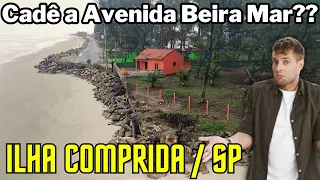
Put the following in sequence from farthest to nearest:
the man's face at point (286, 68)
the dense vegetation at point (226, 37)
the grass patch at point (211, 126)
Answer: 1. the dense vegetation at point (226, 37)
2. the grass patch at point (211, 126)
3. the man's face at point (286, 68)

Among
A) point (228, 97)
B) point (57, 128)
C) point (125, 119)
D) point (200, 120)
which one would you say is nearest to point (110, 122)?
point (125, 119)

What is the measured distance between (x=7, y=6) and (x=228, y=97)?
13235 mm

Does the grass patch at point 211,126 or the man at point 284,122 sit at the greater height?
the man at point 284,122

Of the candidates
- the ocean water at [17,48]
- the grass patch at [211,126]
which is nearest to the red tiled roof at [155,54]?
the grass patch at [211,126]

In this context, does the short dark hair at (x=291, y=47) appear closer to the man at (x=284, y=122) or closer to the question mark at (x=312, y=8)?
the man at (x=284, y=122)

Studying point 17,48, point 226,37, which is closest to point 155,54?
point 226,37

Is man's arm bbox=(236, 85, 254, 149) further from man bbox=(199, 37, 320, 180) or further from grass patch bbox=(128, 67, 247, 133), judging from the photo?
grass patch bbox=(128, 67, 247, 133)

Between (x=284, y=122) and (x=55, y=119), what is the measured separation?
14.5 meters

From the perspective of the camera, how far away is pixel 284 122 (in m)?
2.10

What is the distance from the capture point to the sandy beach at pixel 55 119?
9185 millimetres

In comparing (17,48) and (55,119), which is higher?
(17,48)

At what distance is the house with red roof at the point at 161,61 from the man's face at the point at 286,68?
2422cm

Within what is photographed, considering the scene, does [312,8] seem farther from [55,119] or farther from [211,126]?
[55,119]
